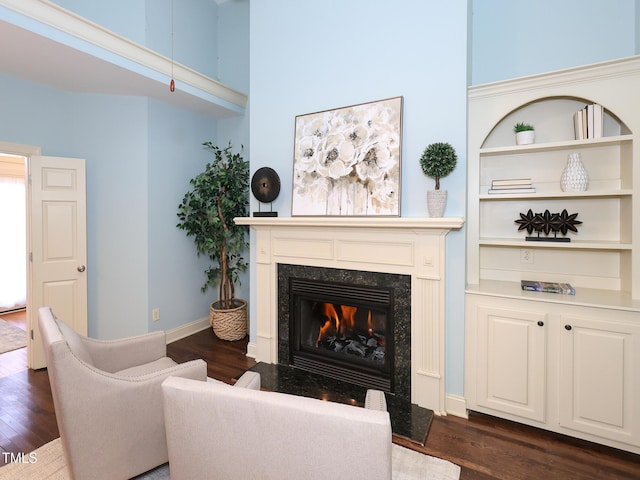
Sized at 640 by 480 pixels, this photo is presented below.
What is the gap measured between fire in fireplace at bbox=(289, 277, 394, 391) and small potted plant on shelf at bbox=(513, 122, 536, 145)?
1.50 metres

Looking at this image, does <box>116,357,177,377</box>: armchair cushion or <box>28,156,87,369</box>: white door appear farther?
<box>28,156,87,369</box>: white door

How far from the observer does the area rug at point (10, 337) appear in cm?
364

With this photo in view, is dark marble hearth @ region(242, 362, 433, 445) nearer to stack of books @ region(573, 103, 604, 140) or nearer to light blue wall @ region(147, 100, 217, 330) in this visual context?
light blue wall @ region(147, 100, 217, 330)

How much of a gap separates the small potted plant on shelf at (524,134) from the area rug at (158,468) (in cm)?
224

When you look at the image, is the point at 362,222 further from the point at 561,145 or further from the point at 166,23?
the point at 166,23

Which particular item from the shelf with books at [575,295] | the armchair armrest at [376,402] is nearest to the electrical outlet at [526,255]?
the shelf with books at [575,295]

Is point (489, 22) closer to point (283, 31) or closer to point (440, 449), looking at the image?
point (283, 31)

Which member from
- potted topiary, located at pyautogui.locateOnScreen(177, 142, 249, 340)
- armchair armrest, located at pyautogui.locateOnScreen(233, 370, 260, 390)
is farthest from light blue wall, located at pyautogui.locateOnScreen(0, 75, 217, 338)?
armchair armrest, located at pyautogui.locateOnScreen(233, 370, 260, 390)

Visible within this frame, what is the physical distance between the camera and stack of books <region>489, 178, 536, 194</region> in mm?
2451

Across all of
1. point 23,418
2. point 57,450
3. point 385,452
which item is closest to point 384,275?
point 385,452

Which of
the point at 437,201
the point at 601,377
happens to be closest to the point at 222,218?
the point at 437,201

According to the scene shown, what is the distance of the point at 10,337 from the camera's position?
12.9ft

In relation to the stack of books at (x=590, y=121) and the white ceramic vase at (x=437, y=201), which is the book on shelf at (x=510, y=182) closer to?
the stack of books at (x=590, y=121)

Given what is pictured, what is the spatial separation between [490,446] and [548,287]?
1.13m
